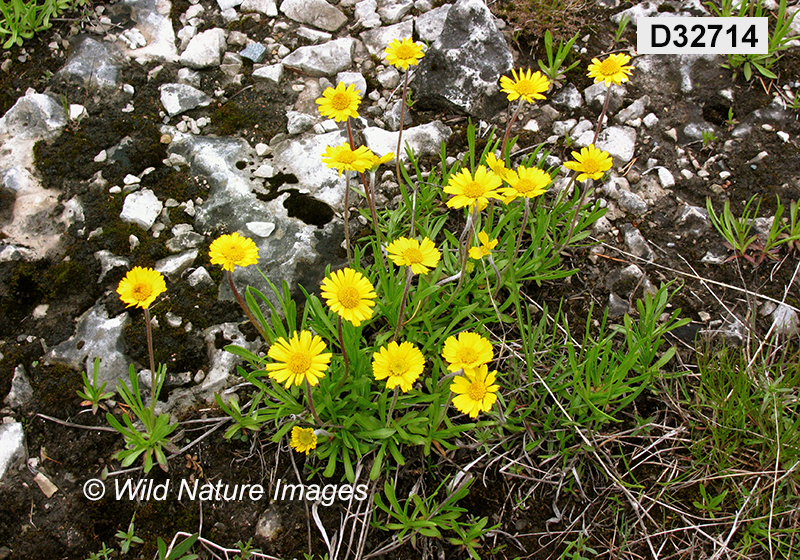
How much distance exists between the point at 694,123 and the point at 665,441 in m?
2.03

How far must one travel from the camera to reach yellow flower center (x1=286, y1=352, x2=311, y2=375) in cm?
177

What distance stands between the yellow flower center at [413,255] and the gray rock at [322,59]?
2055mm

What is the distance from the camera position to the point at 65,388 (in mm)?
2385

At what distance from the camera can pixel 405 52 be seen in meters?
2.50

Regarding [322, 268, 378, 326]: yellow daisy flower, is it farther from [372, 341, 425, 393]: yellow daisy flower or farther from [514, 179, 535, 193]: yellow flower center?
[514, 179, 535, 193]: yellow flower center

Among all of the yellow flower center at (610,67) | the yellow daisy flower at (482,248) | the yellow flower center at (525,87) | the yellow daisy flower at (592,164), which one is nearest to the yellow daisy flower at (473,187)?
the yellow daisy flower at (482,248)

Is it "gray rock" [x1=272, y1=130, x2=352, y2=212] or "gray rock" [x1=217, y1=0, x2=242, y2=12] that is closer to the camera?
"gray rock" [x1=272, y1=130, x2=352, y2=212]

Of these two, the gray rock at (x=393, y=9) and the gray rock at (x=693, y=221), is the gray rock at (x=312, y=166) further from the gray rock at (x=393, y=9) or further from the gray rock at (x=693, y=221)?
the gray rock at (x=693, y=221)

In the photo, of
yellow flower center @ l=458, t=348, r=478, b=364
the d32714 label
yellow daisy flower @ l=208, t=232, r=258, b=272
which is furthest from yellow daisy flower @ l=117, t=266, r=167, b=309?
the d32714 label

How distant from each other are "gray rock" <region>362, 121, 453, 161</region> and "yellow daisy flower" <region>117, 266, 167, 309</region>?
1622 millimetres

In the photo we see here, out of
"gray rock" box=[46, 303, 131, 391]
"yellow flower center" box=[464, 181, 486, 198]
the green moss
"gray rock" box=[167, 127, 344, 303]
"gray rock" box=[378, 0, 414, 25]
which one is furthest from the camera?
"gray rock" box=[378, 0, 414, 25]

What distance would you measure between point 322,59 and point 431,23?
817 millimetres

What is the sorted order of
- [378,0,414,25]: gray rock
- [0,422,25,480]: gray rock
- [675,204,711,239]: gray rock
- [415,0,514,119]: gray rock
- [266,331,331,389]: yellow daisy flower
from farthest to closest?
1. [378,0,414,25]: gray rock
2. [415,0,514,119]: gray rock
3. [675,204,711,239]: gray rock
4. [0,422,25,480]: gray rock
5. [266,331,331,389]: yellow daisy flower

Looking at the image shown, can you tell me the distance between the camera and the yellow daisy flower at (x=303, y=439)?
2139 millimetres
